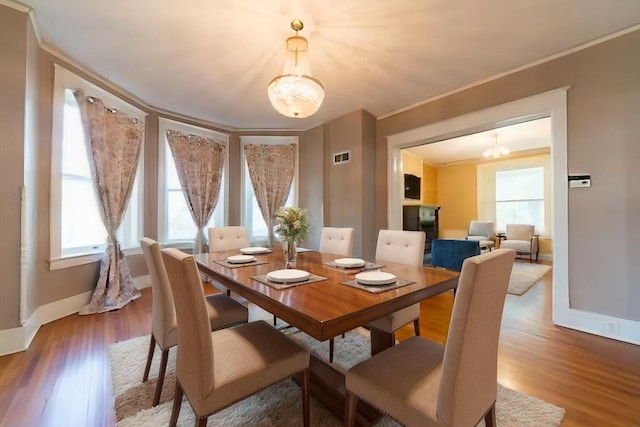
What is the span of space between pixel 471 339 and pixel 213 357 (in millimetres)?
950

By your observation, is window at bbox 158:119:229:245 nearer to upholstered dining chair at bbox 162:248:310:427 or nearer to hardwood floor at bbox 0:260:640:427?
hardwood floor at bbox 0:260:640:427

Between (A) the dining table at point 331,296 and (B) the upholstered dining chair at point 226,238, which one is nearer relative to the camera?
(A) the dining table at point 331,296

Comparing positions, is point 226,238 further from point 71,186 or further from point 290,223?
point 71,186

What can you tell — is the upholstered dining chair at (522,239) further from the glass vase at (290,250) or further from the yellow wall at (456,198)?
the glass vase at (290,250)

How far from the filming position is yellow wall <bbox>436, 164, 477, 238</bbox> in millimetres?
7575

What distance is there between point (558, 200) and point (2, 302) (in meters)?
4.75

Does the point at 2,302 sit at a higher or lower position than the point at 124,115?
lower

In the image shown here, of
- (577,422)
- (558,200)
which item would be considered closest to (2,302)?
(577,422)

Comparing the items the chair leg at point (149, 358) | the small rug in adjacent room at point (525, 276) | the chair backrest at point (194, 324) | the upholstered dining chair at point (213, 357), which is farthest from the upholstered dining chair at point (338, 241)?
the small rug in adjacent room at point (525, 276)

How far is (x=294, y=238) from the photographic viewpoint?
1854mm

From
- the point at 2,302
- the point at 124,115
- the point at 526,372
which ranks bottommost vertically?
the point at 526,372

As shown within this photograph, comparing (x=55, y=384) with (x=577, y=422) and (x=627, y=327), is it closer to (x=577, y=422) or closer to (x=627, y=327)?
(x=577, y=422)

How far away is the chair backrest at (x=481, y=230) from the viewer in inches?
268

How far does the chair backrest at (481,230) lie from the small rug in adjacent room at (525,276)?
1.10 meters
